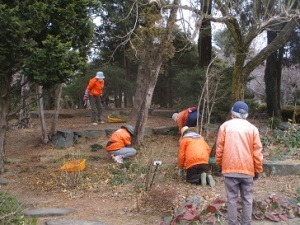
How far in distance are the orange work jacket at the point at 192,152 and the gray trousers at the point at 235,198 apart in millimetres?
1970

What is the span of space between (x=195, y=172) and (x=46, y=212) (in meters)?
2.54

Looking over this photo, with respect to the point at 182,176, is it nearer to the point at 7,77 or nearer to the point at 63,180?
the point at 63,180

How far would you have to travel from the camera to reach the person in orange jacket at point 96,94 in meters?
11.6

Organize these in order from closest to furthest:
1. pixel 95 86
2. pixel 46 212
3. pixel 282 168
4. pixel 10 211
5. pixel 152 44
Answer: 1. pixel 10 211
2. pixel 46 212
3. pixel 282 168
4. pixel 152 44
5. pixel 95 86

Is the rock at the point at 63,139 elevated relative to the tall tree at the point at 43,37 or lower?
lower

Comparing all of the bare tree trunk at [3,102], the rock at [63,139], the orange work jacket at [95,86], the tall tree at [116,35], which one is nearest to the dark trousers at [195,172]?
the bare tree trunk at [3,102]

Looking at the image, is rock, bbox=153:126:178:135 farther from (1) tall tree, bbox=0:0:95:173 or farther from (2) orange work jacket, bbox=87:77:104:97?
(1) tall tree, bbox=0:0:95:173

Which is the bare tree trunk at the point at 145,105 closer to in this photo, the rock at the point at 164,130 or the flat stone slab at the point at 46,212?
the rock at the point at 164,130

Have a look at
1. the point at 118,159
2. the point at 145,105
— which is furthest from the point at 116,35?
the point at 118,159

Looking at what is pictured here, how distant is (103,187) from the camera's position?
708 centimetres

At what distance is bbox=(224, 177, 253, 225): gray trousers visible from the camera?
15.9ft

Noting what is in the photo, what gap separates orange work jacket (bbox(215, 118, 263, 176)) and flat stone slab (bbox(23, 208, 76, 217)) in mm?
2284

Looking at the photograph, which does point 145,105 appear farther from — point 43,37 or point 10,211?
point 10,211

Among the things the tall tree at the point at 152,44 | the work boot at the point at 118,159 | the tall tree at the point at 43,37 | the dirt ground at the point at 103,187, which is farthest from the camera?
the tall tree at the point at 152,44
